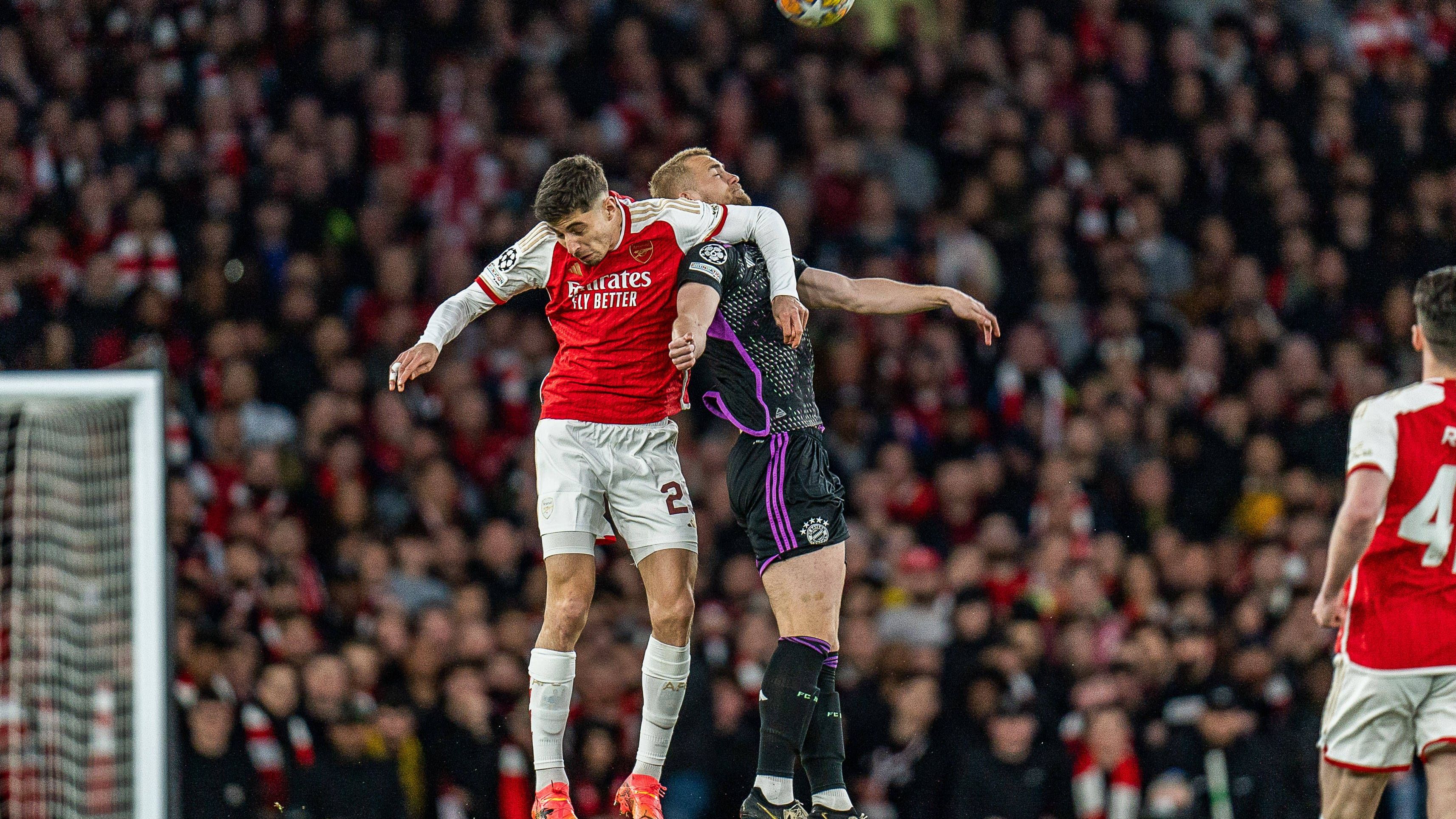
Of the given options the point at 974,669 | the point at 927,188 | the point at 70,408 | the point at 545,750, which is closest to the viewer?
the point at 545,750

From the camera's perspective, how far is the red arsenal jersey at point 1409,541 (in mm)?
4684

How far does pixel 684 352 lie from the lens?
5.11 m

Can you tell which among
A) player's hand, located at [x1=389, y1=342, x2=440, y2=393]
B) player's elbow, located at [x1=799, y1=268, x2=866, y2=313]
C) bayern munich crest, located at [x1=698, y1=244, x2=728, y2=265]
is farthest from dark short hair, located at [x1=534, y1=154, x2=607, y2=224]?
player's elbow, located at [x1=799, y1=268, x2=866, y2=313]

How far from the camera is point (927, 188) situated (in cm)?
1120

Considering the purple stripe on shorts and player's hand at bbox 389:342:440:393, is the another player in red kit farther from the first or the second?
player's hand at bbox 389:342:440:393

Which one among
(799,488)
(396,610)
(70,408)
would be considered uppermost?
(70,408)

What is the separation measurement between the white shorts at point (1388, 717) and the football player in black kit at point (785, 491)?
1.60 metres

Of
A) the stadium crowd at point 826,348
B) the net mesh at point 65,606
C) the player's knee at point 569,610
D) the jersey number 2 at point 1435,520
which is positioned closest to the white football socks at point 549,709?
the player's knee at point 569,610

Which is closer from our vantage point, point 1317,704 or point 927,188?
point 1317,704

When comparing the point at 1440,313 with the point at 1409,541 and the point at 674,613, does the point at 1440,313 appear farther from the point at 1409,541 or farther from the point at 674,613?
the point at 674,613

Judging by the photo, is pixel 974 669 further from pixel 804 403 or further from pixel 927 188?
pixel 927 188

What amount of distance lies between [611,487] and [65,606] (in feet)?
8.60

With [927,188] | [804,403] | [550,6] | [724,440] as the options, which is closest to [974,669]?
[724,440]

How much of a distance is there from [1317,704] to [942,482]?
2465 millimetres
